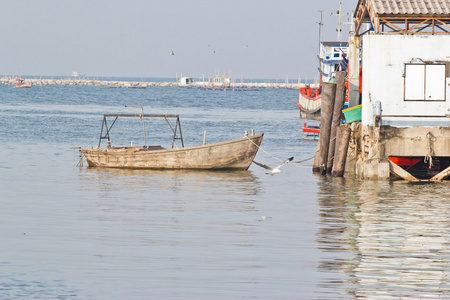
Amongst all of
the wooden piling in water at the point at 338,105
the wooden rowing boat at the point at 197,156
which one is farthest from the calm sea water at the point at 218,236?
the wooden piling in water at the point at 338,105

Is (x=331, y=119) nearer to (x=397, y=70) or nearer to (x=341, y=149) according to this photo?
(x=341, y=149)

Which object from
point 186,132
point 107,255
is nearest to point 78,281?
point 107,255

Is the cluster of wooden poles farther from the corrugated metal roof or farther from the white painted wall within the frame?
the corrugated metal roof

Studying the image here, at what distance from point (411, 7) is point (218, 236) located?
14.1 metres

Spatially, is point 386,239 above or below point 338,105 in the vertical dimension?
below

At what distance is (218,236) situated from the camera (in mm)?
15812

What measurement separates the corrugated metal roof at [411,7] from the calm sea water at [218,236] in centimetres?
622

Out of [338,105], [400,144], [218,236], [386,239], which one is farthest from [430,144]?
[218,236]

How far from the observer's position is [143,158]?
3077 centimetres

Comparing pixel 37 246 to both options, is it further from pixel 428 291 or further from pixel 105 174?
pixel 105 174

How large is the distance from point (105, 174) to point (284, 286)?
18.9m

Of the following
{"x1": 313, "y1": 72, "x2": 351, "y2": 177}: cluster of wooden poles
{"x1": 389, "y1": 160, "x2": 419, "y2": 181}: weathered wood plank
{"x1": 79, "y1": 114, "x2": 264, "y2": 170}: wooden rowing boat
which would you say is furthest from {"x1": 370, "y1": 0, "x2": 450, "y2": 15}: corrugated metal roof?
{"x1": 79, "y1": 114, "x2": 264, "y2": 170}: wooden rowing boat

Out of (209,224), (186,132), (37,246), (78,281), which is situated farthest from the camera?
(186,132)

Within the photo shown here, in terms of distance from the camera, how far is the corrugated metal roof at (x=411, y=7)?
25.4 m
